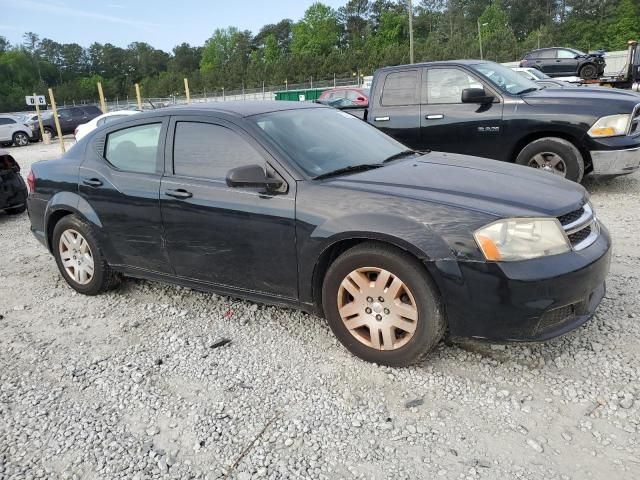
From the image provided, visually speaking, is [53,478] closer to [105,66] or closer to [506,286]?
[506,286]

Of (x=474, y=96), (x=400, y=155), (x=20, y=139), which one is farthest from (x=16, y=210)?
(x=20, y=139)

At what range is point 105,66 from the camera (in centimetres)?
13012

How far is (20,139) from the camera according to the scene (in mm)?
24828

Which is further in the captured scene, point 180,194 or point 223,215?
point 180,194

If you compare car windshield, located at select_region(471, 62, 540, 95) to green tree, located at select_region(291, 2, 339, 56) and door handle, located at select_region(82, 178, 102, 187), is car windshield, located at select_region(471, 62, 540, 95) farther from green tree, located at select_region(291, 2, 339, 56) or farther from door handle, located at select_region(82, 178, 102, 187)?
green tree, located at select_region(291, 2, 339, 56)

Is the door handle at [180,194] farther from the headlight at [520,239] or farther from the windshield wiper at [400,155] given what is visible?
the headlight at [520,239]

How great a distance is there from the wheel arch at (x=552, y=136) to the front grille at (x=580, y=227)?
12.3ft

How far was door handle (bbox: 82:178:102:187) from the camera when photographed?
4285 millimetres

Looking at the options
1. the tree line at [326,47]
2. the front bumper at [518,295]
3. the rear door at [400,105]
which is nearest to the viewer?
the front bumper at [518,295]

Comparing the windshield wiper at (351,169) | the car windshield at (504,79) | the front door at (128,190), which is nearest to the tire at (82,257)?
the front door at (128,190)

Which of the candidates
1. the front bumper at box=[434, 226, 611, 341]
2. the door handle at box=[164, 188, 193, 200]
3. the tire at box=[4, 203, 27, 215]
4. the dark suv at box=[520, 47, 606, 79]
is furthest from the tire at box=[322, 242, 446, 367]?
the dark suv at box=[520, 47, 606, 79]

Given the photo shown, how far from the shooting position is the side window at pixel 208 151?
3.62 m

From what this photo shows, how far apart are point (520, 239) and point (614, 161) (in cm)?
451

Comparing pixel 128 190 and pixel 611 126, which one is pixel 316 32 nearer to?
pixel 611 126
